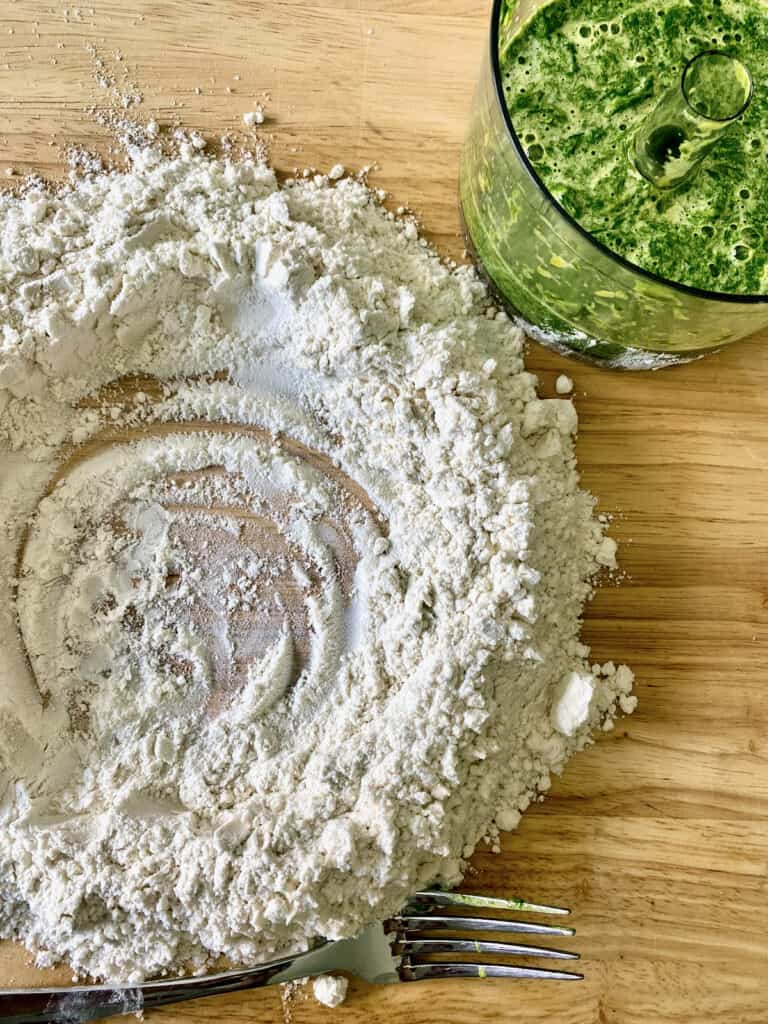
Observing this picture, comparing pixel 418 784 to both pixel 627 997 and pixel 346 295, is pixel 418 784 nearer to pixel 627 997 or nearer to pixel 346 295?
pixel 627 997

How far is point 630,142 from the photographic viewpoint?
799mm

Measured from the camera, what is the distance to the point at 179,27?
0.90 m

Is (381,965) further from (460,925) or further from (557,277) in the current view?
(557,277)

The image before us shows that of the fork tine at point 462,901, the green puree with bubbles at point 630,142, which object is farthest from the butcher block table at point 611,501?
the green puree with bubbles at point 630,142

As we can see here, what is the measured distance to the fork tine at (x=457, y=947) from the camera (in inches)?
32.0

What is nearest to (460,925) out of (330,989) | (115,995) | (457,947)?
(457,947)

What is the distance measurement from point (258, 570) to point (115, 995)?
1.41ft

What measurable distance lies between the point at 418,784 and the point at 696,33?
78 cm

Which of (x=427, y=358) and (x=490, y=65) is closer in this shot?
(x=490, y=65)

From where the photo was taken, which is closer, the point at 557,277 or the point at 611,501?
the point at 557,277

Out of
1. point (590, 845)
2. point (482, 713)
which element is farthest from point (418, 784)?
point (590, 845)

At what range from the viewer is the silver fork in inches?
31.1

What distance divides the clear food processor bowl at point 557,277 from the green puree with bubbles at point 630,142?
0.05m

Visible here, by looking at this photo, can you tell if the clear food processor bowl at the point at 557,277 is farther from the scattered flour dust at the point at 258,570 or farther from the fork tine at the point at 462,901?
the fork tine at the point at 462,901
